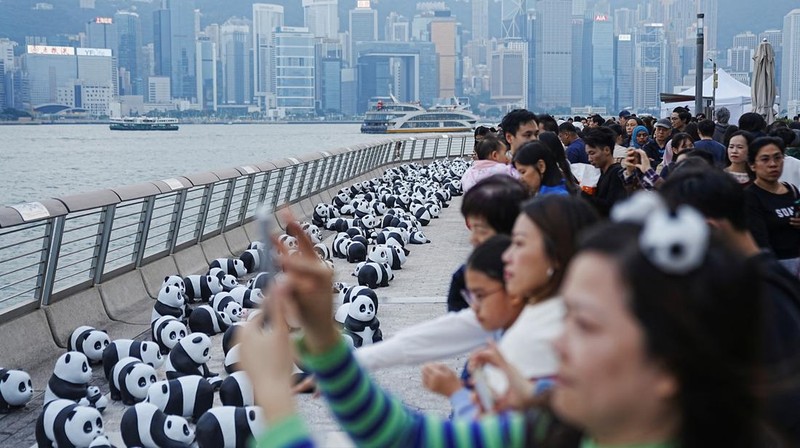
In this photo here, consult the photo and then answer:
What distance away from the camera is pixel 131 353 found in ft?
27.1

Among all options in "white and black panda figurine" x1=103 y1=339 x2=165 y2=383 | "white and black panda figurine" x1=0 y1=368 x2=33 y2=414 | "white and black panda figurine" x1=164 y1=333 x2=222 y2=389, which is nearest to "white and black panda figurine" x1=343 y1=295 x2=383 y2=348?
"white and black panda figurine" x1=164 y1=333 x2=222 y2=389

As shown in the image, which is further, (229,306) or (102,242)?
(102,242)

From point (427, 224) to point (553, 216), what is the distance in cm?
1694

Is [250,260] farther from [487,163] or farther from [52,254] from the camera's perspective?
[487,163]

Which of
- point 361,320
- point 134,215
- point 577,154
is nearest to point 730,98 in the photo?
point 577,154

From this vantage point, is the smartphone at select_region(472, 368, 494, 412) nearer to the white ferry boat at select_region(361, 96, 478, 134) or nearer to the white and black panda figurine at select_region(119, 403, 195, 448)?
the white and black panda figurine at select_region(119, 403, 195, 448)

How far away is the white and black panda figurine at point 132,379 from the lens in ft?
25.0

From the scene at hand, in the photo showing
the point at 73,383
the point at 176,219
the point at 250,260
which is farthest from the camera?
the point at 250,260

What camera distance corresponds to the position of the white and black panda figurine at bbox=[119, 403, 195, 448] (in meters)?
6.37

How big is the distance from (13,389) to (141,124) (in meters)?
151

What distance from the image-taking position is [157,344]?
877 cm

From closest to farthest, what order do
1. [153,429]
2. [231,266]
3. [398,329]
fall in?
[153,429] → [398,329] → [231,266]

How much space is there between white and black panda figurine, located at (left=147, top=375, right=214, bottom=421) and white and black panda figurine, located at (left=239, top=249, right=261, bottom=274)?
21.3 ft

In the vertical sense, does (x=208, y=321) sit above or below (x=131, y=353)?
below
